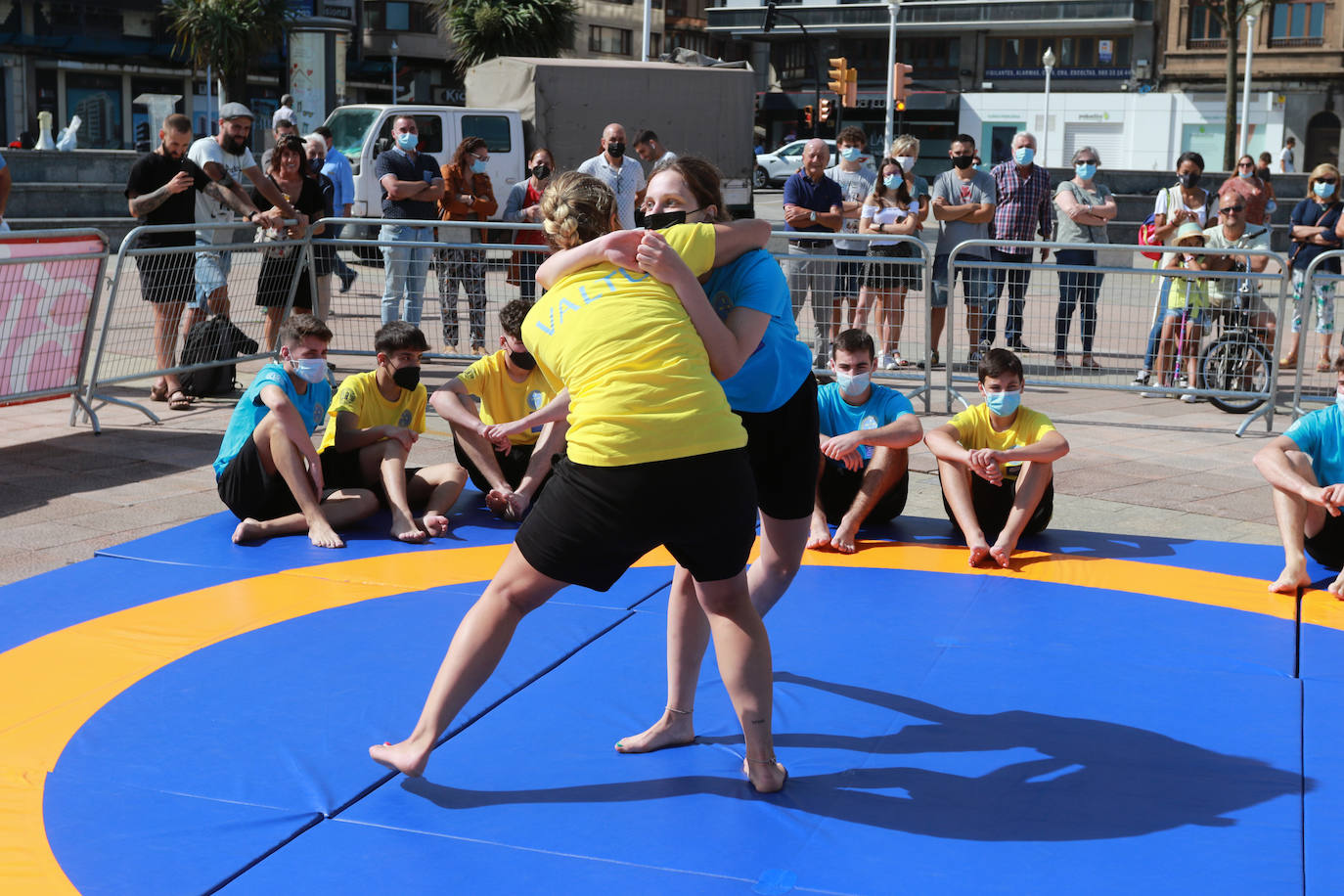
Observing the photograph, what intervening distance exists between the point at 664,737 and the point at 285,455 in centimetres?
287

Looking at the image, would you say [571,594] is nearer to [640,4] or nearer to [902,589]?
[902,589]

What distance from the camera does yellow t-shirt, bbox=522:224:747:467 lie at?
337 cm

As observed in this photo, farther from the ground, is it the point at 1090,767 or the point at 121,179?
the point at 121,179

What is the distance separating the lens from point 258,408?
6.40 meters

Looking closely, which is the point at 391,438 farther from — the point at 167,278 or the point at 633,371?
the point at 167,278

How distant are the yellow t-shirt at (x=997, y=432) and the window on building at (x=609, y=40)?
6577 cm

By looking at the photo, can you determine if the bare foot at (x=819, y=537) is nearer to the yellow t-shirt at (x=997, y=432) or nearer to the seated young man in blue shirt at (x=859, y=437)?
the seated young man in blue shirt at (x=859, y=437)

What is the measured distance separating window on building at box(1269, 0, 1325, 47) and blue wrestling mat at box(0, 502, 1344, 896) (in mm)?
57919

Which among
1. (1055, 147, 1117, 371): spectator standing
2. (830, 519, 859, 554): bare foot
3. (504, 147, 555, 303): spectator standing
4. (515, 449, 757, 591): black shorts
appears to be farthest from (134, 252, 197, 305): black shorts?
(515, 449, 757, 591): black shorts

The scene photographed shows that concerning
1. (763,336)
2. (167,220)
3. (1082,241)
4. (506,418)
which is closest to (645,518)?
→ (763,336)

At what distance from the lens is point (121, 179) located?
2548 centimetres

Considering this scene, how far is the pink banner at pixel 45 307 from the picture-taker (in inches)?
317

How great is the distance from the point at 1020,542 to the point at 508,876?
397 centimetres

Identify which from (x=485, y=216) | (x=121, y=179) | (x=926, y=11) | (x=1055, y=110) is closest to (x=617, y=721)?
(x=485, y=216)
